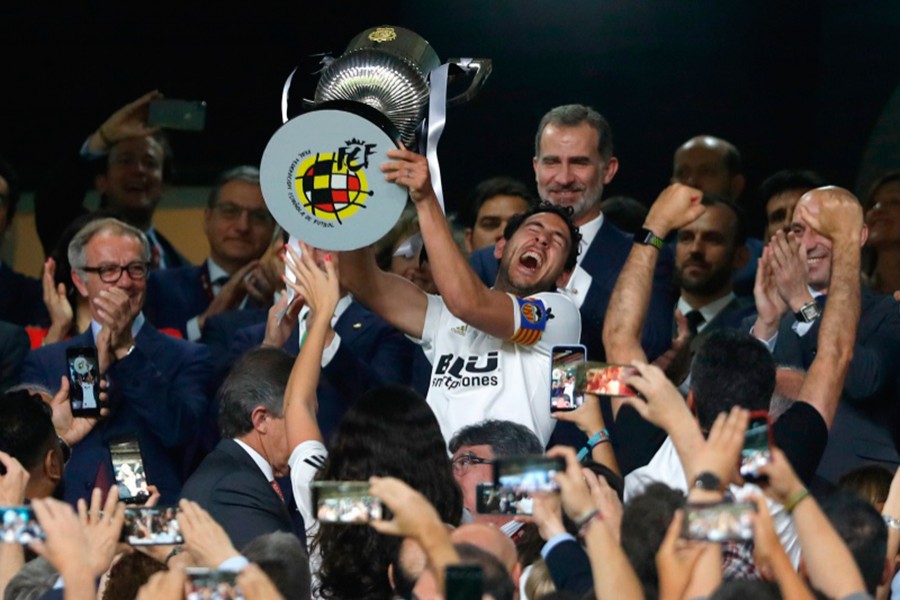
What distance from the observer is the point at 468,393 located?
5902 millimetres

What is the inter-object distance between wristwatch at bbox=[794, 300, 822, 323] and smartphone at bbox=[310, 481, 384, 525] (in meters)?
2.76

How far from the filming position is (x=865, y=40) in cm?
844

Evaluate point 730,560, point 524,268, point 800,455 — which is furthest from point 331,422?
point 730,560

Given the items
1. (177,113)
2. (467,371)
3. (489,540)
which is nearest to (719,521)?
(489,540)

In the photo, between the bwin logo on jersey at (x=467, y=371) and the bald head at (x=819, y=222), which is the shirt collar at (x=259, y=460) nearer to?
the bwin logo on jersey at (x=467, y=371)

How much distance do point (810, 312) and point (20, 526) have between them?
3173 millimetres

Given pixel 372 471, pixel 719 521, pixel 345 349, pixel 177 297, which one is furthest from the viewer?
pixel 177 297

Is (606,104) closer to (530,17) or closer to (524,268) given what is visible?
(530,17)

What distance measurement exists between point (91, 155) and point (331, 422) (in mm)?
2507

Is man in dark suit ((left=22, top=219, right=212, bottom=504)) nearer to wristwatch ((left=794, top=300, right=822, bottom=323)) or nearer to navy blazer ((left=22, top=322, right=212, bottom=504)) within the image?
navy blazer ((left=22, top=322, right=212, bottom=504))

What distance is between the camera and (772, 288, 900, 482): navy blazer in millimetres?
6102

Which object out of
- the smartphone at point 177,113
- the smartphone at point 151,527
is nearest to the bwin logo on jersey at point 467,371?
the smartphone at point 151,527

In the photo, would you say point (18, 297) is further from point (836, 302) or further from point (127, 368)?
point (836, 302)

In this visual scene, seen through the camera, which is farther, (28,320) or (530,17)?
(530,17)
